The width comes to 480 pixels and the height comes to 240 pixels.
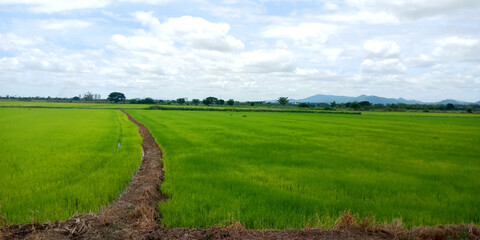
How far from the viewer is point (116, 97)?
458ft

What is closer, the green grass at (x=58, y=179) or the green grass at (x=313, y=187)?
the green grass at (x=313, y=187)

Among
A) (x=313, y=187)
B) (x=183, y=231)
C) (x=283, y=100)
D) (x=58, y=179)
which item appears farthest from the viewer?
(x=283, y=100)

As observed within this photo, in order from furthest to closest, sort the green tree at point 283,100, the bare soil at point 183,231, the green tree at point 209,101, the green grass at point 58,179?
1. the green tree at point 283,100
2. the green tree at point 209,101
3. the green grass at point 58,179
4. the bare soil at point 183,231

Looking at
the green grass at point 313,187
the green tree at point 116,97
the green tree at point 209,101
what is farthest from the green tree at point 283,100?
the green grass at point 313,187

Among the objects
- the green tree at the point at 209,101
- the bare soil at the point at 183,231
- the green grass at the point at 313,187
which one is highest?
the green tree at the point at 209,101

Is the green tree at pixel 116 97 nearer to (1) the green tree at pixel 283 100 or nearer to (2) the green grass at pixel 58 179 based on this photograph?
(1) the green tree at pixel 283 100

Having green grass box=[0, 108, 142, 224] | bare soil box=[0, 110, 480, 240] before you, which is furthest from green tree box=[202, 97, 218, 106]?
bare soil box=[0, 110, 480, 240]

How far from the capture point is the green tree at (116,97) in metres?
139

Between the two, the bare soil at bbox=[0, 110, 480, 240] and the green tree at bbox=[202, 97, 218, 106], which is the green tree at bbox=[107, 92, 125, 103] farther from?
the bare soil at bbox=[0, 110, 480, 240]

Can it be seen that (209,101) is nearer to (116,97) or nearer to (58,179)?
(116,97)

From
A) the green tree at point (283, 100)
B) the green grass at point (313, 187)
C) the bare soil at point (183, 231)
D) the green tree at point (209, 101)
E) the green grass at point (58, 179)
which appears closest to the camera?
the bare soil at point (183, 231)

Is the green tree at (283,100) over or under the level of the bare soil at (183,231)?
over

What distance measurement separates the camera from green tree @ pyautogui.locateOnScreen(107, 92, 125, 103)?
13875 cm

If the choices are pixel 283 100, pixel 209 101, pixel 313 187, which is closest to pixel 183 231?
pixel 313 187
